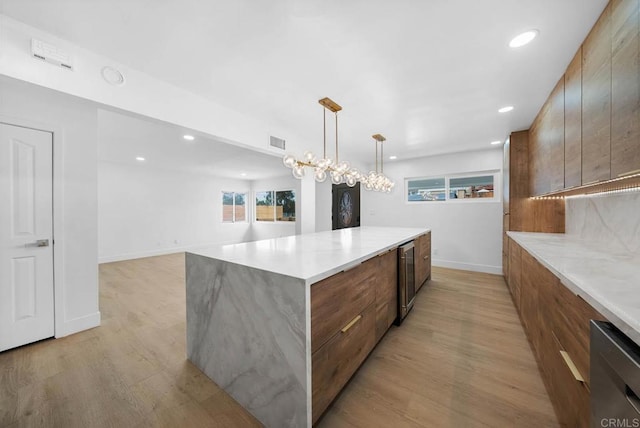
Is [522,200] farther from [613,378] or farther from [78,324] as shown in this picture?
[78,324]

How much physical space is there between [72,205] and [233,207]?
248 inches

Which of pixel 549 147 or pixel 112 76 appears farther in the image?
pixel 549 147

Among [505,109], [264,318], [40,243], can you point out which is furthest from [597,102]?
[40,243]

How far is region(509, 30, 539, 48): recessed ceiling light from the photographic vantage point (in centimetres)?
158

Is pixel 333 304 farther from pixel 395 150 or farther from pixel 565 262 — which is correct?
pixel 395 150

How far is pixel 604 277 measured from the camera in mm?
1062

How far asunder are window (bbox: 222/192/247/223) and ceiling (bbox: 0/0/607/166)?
5934 mm

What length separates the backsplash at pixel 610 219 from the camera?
1.60 m

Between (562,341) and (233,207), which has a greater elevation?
(233,207)

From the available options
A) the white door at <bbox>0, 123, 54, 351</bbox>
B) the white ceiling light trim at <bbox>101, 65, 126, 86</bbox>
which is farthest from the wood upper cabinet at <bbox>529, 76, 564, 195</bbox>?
the white door at <bbox>0, 123, 54, 351</bbox>

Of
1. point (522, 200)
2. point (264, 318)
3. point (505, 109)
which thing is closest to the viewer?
point (264, 318)

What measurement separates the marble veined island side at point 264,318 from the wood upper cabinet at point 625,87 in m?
1.38

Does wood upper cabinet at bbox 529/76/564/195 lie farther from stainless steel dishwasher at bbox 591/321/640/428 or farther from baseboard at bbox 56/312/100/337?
baseboard at bbox 56/312/100/337

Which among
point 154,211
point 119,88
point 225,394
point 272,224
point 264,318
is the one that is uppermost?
point 119,88
